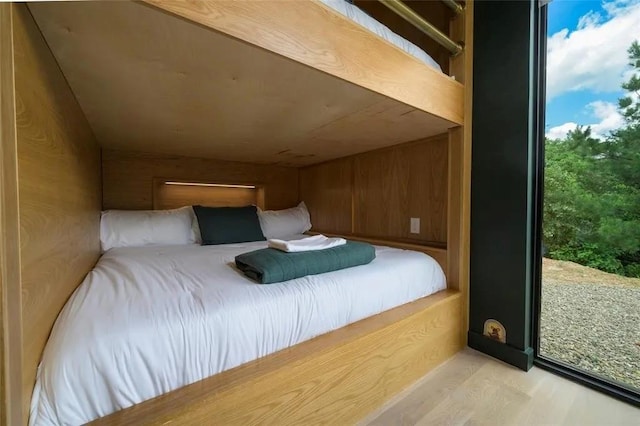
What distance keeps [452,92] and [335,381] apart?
149 centimetres

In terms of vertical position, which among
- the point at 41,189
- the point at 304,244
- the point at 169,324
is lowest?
the point at 169,324

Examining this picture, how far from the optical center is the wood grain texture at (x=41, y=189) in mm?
534

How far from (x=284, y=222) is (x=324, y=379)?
160 cm

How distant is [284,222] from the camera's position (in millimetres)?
2375

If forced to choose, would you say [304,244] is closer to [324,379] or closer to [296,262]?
[296,262]

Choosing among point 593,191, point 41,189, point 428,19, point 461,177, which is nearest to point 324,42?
point 41,189

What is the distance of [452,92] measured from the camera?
4.58 ft

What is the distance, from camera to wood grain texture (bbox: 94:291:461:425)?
655 millimetres

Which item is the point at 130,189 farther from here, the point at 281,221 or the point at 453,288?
the point at 453,288

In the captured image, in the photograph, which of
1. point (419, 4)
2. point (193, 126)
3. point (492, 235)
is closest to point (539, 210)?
point (492, 235)

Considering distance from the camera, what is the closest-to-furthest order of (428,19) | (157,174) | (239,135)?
(239,135) → (428,19) → (157,174)

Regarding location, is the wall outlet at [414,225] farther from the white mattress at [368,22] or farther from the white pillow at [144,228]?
the white pillow at [144,228]

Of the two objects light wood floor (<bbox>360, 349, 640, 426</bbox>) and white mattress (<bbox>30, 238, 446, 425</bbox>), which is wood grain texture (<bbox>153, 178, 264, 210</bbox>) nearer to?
white mattress (<bbox>30, 238, 446, 425</bbox>)

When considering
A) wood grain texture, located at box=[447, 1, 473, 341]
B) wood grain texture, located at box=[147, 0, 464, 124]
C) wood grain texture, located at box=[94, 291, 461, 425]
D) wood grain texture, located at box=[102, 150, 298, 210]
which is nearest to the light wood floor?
wood grain texture, located at box=[94, 291, 461, 425]
